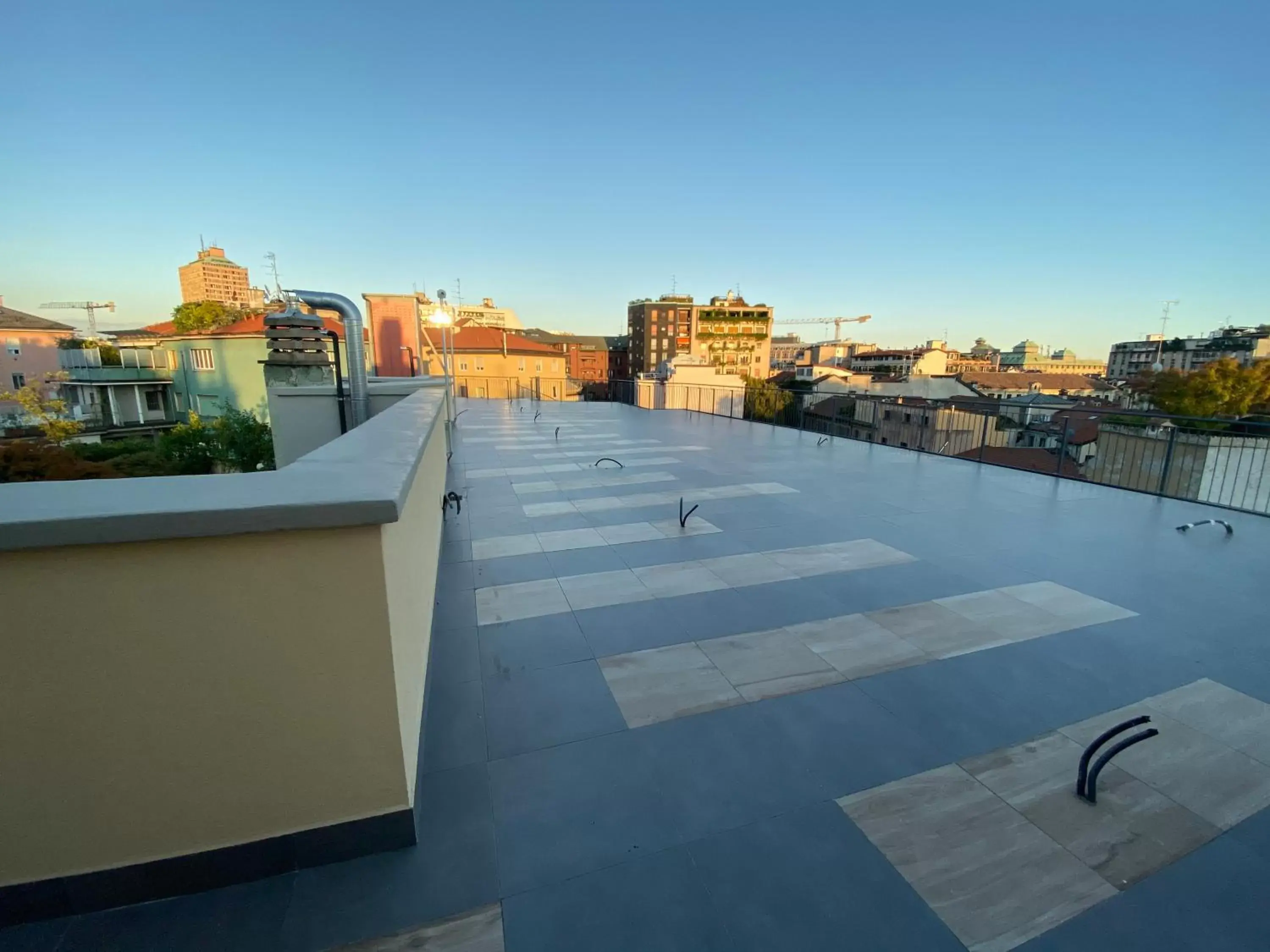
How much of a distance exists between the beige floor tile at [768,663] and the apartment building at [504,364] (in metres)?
31.2

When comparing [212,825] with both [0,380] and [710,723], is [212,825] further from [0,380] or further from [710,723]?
[0,380]

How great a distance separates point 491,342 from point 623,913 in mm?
41449

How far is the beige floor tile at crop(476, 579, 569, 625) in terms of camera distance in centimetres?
362

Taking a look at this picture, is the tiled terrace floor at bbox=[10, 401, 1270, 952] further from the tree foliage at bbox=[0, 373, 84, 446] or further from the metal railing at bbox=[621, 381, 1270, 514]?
the tree foliage at bbox=[0, 373, 84, 446]

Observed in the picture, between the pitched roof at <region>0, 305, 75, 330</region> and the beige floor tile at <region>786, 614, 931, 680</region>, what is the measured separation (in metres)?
55.6

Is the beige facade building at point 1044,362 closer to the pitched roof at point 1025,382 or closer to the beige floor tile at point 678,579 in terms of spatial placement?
the pitched roof at point 1025,382

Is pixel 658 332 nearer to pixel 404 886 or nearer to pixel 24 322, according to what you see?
pixel 24 322

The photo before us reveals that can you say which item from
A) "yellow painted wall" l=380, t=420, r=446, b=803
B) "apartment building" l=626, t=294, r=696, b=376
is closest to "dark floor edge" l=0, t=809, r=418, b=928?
"yellow painted wall" l=380, t=420, r=446, b=803

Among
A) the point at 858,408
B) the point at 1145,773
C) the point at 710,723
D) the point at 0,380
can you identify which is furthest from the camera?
the point at 0,380

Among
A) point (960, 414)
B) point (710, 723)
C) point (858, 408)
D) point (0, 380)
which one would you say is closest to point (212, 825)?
point (710, 723)

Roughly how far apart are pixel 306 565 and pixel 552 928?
1331 millimetres

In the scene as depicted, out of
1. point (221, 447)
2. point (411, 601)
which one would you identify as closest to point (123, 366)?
point (221, 447)

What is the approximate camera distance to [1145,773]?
2266 mm

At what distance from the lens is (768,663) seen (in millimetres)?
3047
